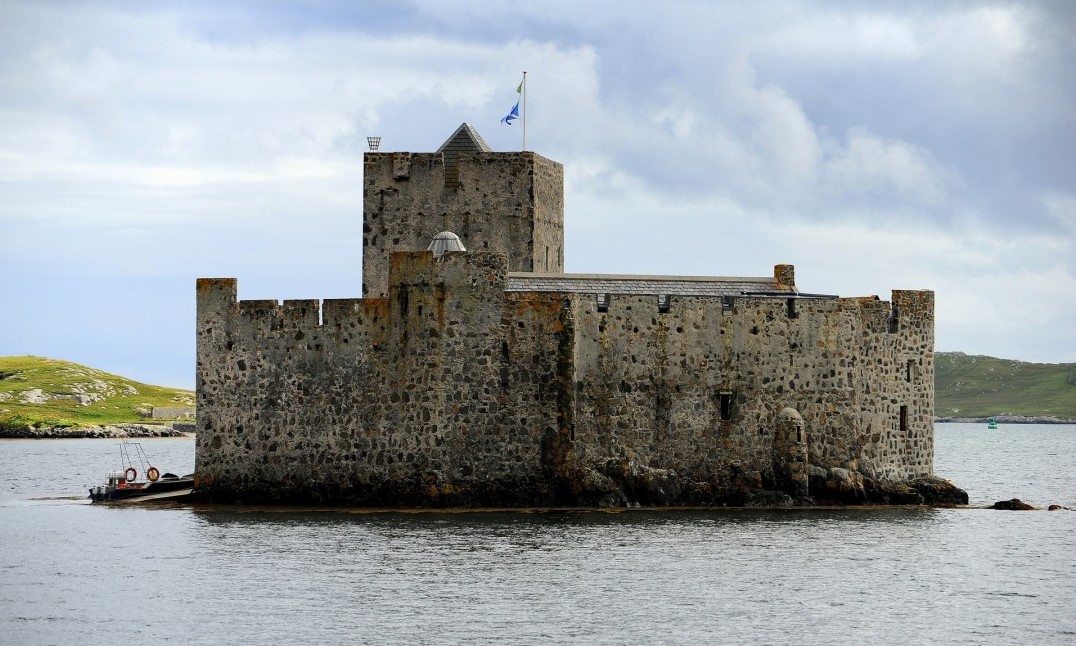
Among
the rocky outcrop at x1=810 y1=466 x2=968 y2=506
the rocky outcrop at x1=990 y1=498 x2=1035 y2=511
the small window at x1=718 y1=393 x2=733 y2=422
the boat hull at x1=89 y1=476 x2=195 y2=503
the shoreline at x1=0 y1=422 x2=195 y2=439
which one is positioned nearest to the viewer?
the small window at x1=718 y1=393 x2=733 y2=422

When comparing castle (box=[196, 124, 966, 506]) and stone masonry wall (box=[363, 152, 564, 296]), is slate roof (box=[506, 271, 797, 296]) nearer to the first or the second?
castle (box=[196, 124, 966, 506])

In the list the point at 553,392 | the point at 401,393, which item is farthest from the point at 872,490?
the point at 401,393

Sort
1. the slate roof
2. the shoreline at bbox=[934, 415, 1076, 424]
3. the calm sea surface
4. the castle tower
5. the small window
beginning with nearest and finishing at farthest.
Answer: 1. the calm sea surface
2. the small window
3. the slate roof
4. the castle tower
5. the shoreline at bbox=[934, 415, 1076, 424]

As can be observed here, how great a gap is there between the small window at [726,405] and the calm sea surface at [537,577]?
2.42 meters

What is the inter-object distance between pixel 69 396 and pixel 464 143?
89717 mm

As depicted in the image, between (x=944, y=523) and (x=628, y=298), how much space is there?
9.23 meters

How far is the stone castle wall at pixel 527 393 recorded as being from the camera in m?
38.1

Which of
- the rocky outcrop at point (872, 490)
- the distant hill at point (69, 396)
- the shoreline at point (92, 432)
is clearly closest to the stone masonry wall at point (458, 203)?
A: the rocky outcrop at point (872, 490)

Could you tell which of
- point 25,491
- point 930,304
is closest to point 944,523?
point 930,304

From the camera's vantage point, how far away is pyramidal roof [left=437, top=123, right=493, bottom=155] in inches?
1777

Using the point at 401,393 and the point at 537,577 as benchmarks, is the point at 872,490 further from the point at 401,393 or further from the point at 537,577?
the point at 537,577

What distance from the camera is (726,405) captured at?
39438 millimetres

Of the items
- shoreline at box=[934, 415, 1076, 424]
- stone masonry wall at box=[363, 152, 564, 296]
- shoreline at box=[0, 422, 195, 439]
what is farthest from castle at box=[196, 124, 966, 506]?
shoreline at box=[934, 415, 1076, 424]

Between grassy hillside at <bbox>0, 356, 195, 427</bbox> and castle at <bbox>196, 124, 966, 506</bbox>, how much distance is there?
80638mm
